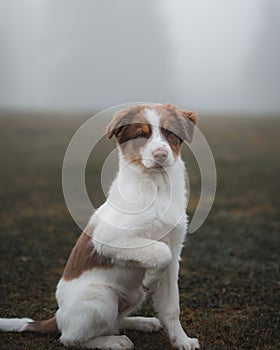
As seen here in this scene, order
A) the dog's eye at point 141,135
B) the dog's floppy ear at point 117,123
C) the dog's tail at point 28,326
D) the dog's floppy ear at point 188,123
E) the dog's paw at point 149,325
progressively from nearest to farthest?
1. the dog's eye at point 141,135
2. the dog's floppy ear at point 117,123
3. the dog's floppy ear at point 188,123
4. the dog's tail at point 28,326
5. the dog's paw at point 149,325

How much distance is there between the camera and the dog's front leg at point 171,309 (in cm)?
430

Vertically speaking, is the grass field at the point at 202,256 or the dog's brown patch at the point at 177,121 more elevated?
the dog's brown patch at the point at 177,121

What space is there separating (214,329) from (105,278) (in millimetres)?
1310

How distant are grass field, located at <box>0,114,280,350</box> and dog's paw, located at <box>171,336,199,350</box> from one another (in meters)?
0.14

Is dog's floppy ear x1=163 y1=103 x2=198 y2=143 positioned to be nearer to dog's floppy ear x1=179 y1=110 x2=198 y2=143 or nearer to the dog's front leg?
dog's floppy ear x1=179 y1=110 x2=198 y2=143

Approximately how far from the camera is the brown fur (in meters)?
4.59

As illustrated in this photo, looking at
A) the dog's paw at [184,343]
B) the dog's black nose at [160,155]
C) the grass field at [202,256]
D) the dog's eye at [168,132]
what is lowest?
the grass field at [202,256]

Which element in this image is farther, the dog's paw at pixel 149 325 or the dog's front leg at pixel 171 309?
the dog's paw at pixel 149 325

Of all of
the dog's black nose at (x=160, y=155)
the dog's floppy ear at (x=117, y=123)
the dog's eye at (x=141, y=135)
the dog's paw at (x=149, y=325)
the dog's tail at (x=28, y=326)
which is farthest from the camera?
the dog's paw at (x=149, y=325)

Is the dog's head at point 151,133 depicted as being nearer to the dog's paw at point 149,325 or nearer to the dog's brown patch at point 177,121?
the dog's brown patch at point 177,121

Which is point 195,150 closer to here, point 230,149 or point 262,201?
point 262,201

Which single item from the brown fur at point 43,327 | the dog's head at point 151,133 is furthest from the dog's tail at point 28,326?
the dog's head at point 151,133

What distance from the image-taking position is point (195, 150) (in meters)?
4.52

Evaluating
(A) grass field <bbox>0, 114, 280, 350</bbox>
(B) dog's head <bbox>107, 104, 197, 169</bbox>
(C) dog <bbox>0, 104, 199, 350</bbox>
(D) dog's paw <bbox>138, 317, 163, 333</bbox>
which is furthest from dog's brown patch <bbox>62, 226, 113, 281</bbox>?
(D) dog's paw <bbox>138, 317, 163, 333</bbox>
